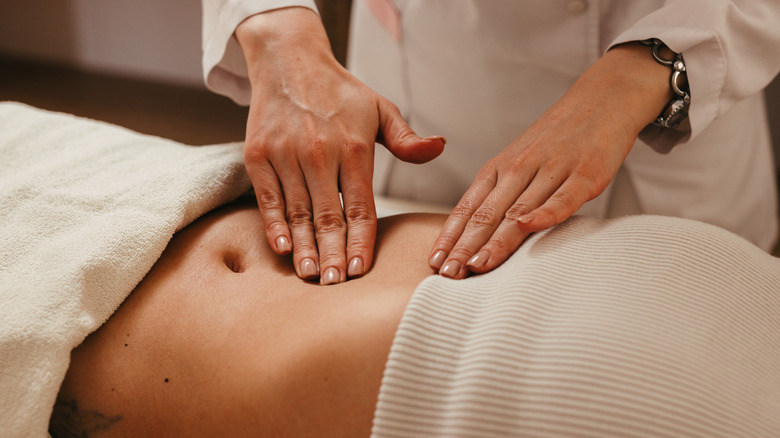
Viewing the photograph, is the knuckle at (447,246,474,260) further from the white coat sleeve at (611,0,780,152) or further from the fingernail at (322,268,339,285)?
the white coat sleeve at (611,0,780,152)

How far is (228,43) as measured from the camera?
3.51 feet

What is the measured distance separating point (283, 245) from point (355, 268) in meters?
0.10

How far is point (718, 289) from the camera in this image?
1.95 feet

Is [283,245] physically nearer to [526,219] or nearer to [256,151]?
[256,151]

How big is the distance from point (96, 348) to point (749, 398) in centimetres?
64

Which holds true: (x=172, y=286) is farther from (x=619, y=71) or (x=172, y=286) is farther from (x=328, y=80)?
(x=619, y=71)

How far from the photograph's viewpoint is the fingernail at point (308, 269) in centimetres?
73

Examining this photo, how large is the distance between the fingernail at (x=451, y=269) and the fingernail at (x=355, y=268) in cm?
10

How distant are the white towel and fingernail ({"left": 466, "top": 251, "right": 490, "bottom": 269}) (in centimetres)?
37

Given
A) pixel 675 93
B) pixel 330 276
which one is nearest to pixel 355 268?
pixel 330 276

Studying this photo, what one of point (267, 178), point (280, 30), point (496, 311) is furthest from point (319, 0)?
point (496, 311)

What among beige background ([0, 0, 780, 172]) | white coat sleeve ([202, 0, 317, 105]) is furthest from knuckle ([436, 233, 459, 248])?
beige background ([0, 0, 780, 172])

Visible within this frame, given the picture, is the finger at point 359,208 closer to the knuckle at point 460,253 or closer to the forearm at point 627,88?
the knuckle at point 460,253

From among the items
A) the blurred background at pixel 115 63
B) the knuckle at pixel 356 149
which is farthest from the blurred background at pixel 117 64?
the knuckle at pixel 356 149
